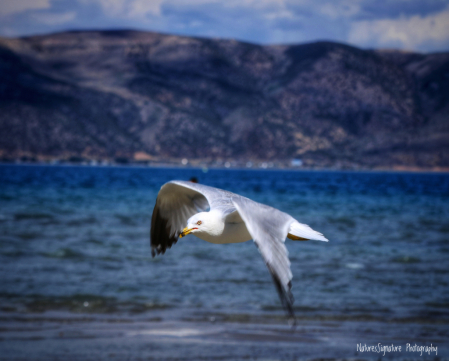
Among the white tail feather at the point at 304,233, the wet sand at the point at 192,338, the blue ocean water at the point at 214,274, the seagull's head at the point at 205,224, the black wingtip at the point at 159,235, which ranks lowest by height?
the blue ocean water at the point at 214,274

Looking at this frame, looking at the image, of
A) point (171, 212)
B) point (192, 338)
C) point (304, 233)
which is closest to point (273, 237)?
Answer: point (304, 233)

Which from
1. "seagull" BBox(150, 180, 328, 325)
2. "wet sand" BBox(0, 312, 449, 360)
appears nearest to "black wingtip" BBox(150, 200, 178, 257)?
"seagull" BBox(150, 180, 328, 325)

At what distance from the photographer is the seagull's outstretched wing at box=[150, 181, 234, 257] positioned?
6793 mm

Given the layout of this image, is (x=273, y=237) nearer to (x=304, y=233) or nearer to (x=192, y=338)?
(x=304, y=233)

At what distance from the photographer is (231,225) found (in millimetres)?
5434

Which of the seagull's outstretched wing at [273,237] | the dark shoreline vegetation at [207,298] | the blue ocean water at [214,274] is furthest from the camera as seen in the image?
the blue ocean water at [214,274]

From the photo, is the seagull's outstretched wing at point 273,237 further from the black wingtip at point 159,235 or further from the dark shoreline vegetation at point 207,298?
the dark shoreline vegetation at point 207,298

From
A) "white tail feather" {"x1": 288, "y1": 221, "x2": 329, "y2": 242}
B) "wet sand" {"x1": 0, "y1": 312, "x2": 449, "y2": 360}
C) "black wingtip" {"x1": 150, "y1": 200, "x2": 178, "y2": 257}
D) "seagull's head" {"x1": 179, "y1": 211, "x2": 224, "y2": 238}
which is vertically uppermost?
"seagull's head" {"x1": 179, "y1": 211, "x2": 224, "y2": 238}

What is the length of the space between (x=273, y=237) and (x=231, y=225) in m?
1.03

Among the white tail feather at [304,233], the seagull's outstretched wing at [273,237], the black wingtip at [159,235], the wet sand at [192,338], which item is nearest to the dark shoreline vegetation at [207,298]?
the wet sand at [192,338]

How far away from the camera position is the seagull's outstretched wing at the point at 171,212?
679cm

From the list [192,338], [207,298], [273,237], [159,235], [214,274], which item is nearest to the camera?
[273,237]

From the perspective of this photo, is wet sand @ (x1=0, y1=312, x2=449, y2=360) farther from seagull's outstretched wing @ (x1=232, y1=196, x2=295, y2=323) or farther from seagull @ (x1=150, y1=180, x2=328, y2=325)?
seagull's outstretched wing @ (x1=232, y1=196, x2=295, y2=323)

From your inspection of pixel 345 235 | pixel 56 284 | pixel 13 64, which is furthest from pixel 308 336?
pixel 13 64
